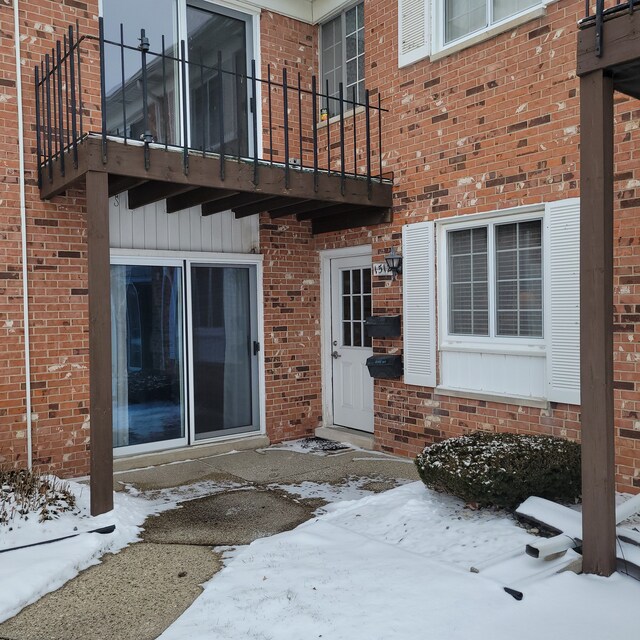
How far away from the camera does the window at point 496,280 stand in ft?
18.1

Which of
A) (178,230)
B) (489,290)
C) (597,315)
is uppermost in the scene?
(178,230)

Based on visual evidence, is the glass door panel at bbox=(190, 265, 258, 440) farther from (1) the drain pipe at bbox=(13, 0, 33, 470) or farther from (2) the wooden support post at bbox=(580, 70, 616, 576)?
(2) the wooden support post at bbox=(580, 70, 616, 576)

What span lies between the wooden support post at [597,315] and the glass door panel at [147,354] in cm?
442

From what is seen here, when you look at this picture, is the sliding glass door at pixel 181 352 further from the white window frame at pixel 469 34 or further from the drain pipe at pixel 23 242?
the white window frame at pixel 469 34

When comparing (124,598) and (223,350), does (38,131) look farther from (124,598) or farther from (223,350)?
(124,598)

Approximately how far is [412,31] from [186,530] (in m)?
5.01

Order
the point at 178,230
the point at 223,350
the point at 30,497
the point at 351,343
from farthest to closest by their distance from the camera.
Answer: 1. the point at 351,343
2. the point at 223,350
3. the point at 178,230
4. the point at 30,497

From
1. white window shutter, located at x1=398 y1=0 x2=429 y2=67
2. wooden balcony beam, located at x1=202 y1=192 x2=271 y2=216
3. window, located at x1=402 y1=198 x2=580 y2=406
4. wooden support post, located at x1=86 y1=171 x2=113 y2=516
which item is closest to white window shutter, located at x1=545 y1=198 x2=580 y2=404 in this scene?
window, located at x1=402 y1=198 x2=580 y2=406

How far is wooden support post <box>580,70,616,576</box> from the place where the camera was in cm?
326

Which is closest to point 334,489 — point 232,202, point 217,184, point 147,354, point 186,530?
point 186,530

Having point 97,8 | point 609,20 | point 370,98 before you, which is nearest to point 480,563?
point 609,20

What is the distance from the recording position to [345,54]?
7.41 m

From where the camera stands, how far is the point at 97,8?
6.03 meters

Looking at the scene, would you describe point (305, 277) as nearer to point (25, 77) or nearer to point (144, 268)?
point (144, 268)
